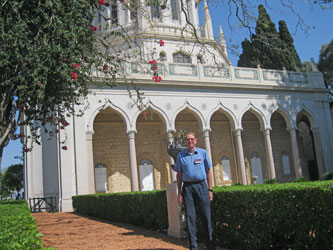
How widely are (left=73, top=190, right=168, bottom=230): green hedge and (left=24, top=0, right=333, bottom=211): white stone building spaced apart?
4.49m

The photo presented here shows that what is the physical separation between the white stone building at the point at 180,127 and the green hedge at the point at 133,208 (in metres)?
4.49

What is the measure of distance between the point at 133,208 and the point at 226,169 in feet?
49.7

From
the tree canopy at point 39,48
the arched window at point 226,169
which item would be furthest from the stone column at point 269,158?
the tree canopy at point 39,48

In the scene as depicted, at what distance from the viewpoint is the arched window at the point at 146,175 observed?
70.2 ft

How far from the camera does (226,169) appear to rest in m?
23.8

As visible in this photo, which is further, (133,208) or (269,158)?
(269,158)

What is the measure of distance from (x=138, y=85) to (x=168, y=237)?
12843 mm

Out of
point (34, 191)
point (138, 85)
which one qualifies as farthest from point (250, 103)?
point (34, 191)

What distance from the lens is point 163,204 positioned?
7.77 metres

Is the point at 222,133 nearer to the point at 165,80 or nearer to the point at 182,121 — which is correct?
the point at 182,121

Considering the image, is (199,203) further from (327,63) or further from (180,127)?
(327,63)

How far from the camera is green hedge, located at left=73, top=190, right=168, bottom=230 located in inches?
313

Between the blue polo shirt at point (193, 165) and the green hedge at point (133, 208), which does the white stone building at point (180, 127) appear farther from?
the blue polo shirt at point (193, 165)

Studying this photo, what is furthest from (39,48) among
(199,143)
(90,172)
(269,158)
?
(199,143)
